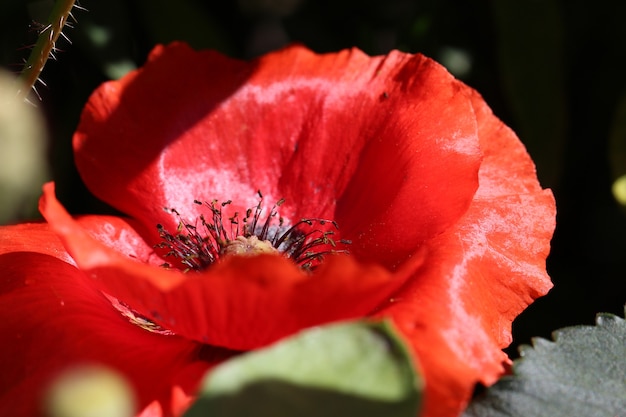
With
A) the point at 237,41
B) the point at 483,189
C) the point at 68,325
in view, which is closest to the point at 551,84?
the point at 483,189

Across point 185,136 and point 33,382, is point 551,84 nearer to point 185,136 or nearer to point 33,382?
point 185,136

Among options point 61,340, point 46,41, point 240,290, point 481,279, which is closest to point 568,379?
point 481,279

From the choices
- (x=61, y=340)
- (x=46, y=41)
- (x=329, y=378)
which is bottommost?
(x=61, y=340)

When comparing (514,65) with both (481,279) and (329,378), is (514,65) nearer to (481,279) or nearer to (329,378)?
(481,279)

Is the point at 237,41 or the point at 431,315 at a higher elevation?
the point at 237,41

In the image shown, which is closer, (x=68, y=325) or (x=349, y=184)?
(x=68, y=325)

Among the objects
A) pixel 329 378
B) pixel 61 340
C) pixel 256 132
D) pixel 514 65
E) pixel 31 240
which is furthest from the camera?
pixel 514 65
